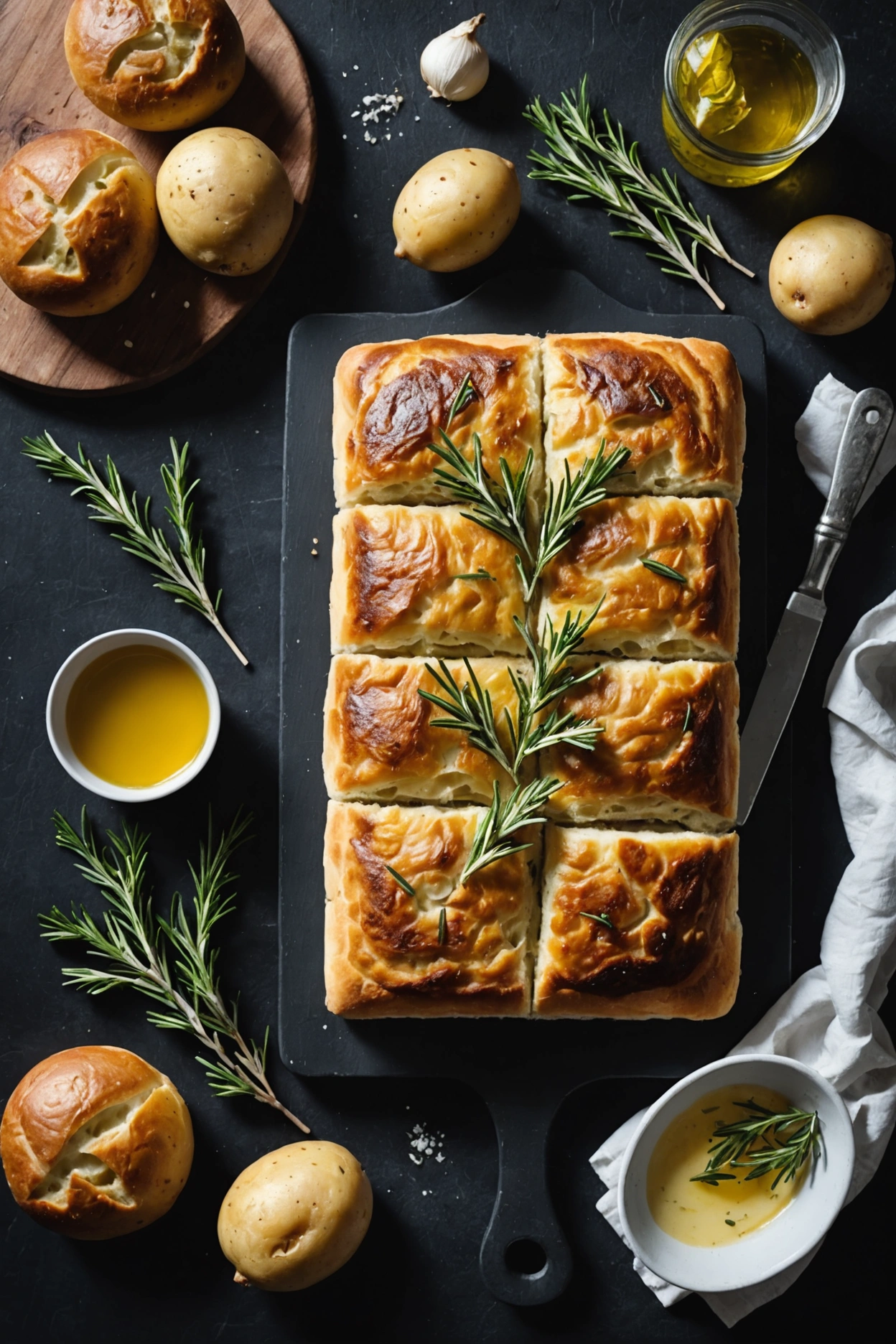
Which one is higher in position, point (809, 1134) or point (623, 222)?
point (623, 222)

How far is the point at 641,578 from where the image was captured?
336cm

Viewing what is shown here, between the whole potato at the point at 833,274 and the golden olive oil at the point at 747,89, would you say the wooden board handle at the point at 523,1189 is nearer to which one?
the whole potato at the point at 833,274

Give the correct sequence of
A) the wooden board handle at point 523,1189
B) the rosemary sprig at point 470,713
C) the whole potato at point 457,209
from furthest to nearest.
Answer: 1. the wooden board handle at point 523,1189
2. the whole potato at point 457,209
3. the rosemary sprig at point 470,713

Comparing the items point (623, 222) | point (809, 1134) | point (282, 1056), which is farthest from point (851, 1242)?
point (623, 222)

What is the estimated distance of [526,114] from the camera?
3.91 meters

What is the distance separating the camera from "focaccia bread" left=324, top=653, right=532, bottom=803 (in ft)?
11.0

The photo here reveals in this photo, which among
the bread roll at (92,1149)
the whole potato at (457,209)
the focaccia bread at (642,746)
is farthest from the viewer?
the whole potato at (457,209)

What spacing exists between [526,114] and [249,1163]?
3.80m

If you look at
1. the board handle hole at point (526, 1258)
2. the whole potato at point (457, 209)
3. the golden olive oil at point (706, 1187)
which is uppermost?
the whole potato at point (457, 209)

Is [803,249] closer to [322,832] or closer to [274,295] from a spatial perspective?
[274,295]

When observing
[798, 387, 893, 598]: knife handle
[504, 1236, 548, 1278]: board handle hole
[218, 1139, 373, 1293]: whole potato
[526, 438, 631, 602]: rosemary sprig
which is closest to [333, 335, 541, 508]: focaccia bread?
[526, 438, 631, 602]: rosemary sprig

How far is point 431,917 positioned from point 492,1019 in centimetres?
63

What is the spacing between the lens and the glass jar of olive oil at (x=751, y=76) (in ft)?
12.2

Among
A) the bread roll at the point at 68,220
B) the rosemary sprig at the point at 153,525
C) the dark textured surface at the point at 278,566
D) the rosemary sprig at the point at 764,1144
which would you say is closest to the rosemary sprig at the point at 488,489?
the dark textured surface at the point at 278,566
